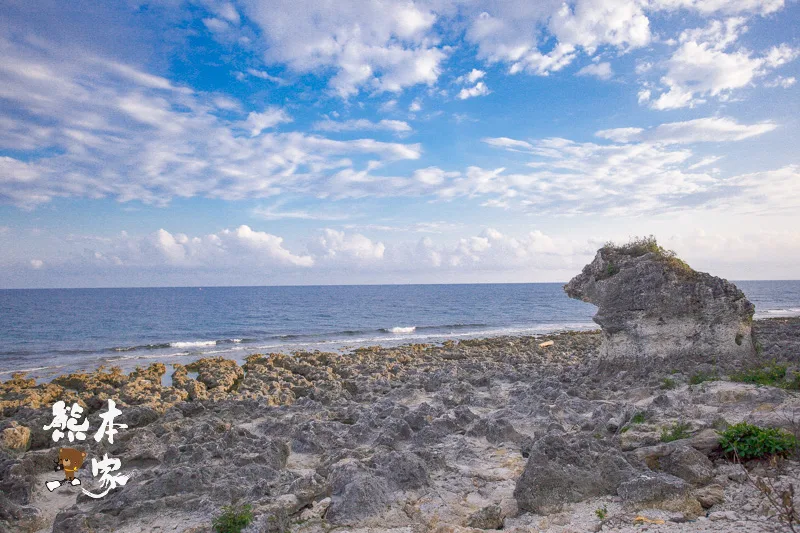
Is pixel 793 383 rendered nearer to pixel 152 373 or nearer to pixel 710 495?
pixel 710 495

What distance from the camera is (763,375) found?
12742mm

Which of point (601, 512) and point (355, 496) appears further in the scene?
point (355, 496)

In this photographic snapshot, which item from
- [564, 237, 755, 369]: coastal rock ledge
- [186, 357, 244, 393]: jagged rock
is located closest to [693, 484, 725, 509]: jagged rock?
[564, 237, 755, 369]: coastal rock ledge

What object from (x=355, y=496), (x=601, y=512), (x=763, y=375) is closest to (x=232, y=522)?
(x=355, y=496)

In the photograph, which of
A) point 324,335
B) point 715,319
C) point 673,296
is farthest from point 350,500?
point 324,335

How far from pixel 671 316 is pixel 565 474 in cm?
1062

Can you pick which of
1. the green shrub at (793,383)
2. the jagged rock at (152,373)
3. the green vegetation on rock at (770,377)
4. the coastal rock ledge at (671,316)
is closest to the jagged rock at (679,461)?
the green shrub at (793,383)

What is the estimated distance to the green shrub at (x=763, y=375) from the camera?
489 inches

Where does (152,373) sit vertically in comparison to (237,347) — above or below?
above

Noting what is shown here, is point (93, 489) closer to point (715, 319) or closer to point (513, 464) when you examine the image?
point (513, 464)

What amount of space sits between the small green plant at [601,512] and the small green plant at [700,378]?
28.4ft

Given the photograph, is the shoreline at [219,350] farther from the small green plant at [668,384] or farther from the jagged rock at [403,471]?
the small green plant at [668,384]

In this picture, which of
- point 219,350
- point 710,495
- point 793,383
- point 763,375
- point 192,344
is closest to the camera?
point 710,495

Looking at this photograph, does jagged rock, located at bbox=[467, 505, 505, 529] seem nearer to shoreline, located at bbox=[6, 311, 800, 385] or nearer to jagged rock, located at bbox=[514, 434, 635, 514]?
jagged rock, located at bbox=[514, 434, 635, 514]
